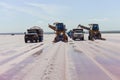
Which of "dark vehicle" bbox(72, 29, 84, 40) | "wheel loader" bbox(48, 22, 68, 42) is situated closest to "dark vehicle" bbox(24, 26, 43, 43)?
"wheel loader" bbox(48, 22, 68, 42)

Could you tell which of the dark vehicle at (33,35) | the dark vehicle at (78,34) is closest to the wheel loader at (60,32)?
the dark vehicle at (33,35)

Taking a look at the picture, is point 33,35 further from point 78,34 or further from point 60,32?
point 78,34

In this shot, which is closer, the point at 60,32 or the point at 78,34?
the point at 60,32

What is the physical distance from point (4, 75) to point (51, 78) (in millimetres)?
2422

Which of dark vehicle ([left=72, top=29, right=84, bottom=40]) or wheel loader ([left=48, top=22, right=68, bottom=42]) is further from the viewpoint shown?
dark vehicle ([left=72, top=29, right=84, bottom=40])

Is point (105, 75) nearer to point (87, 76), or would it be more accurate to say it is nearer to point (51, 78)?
point (87, 76)

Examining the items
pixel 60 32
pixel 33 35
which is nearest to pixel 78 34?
pixel 60 32

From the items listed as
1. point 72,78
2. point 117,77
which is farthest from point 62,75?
point 117,77

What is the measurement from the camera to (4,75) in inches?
535

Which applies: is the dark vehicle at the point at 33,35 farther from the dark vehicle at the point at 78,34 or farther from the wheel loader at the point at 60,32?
the dark vehicle at the point at 78,34

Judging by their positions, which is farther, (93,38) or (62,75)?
(93,38)

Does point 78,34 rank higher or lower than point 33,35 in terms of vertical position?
lower

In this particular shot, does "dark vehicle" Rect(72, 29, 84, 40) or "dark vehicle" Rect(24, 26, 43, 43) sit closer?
"dark vehicle" Rect(24, 26, 43, 43)

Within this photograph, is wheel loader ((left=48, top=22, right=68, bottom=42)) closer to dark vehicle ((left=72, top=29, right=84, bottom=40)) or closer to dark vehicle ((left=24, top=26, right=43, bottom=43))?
dark vehicle ((left=24, top=26, right=43, bottom=43))
